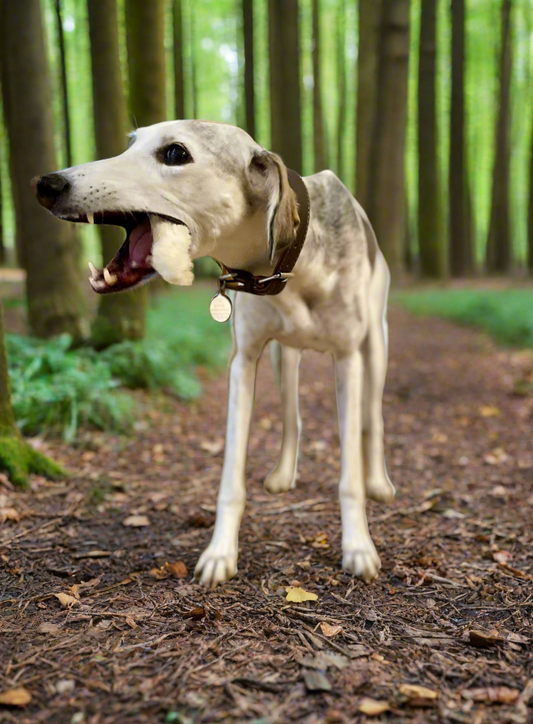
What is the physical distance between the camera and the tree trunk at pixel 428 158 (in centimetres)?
1353

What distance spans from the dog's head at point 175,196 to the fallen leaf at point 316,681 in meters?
1.29

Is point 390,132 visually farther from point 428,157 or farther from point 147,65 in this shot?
point 147,65

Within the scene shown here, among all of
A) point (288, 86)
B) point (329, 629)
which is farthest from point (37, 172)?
point (288, 86)

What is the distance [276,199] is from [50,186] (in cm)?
74

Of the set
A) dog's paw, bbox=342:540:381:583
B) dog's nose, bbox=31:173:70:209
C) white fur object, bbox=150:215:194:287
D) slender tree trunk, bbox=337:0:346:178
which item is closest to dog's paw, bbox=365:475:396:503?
dog's paw, bbox=342:540:381:583

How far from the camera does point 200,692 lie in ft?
5.97

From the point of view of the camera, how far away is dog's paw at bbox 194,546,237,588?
258 centimetres

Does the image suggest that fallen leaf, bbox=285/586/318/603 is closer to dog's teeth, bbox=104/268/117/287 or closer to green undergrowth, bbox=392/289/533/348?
dog's teeth, bbox=104/268/117/287

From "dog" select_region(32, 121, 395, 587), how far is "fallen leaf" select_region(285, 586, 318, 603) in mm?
267

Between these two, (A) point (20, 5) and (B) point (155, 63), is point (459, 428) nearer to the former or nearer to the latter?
(B) point (155, 63)

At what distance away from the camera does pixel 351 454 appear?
110 inches

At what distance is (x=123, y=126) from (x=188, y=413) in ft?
9.19

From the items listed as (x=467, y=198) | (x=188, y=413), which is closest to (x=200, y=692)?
(x=188, y=413)

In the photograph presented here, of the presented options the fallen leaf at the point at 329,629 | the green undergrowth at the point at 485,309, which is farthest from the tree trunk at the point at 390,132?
the fallen leaf at the point at 329,629
